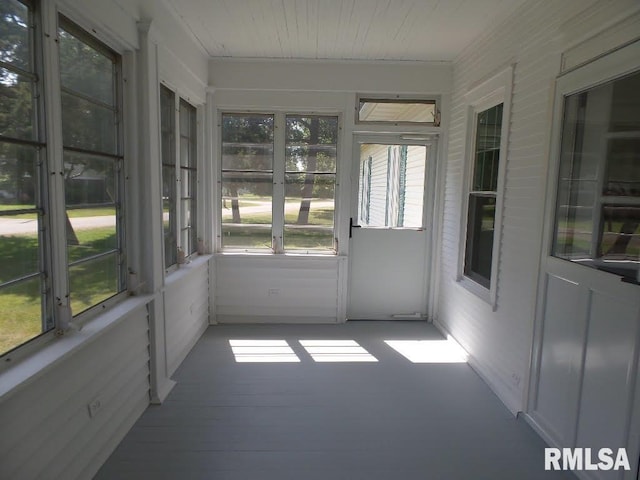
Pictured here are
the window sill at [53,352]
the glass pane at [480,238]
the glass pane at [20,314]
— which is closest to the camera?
the window sill at [53,352]

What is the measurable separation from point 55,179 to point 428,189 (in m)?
3.67

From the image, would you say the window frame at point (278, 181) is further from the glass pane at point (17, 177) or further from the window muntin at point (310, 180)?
the glass pane at point (17, 177)

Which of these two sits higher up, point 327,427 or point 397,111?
point 397,111

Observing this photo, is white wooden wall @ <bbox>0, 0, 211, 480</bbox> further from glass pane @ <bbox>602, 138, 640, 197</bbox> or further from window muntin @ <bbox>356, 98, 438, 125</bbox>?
glass pane @ <bbox>602, 138, 640, 197</bbox>

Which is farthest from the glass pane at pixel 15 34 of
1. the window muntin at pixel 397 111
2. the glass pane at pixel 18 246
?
the window muntin at pixel 397 111

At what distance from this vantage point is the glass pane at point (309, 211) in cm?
450

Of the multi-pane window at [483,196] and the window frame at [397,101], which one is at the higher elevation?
the window frame at [397,101]

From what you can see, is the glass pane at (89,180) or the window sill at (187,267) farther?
the window sill at (187,267)

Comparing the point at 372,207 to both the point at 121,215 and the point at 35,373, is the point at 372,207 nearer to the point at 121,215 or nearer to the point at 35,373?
the point at 121,215

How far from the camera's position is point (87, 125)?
2176 mm

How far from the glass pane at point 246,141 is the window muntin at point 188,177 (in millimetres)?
431

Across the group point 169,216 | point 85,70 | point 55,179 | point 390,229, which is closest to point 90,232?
point 55,179

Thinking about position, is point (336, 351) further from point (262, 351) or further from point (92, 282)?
point (92, 282)

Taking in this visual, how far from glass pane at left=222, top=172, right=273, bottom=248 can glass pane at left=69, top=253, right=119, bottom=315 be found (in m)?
2.05
